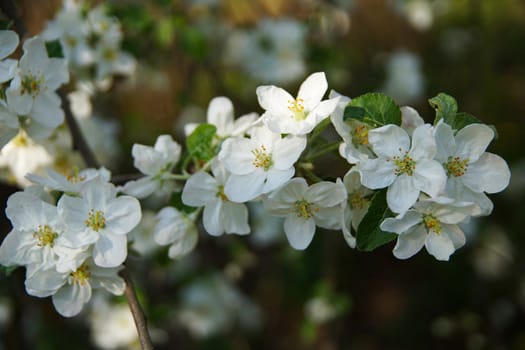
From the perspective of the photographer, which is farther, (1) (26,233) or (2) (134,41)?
(2) (134,41)

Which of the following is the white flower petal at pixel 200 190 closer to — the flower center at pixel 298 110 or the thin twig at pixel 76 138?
the flower center at pixel 298 110

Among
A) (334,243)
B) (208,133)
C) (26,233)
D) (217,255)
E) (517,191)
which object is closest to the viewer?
(26,233)

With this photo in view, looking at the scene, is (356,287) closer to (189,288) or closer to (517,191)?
(517,191)

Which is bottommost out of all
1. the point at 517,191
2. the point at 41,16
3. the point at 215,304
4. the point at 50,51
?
the point at 517,191

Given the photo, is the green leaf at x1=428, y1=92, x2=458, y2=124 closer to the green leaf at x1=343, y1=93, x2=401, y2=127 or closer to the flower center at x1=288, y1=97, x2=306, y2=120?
the green leaf at x1=343, y1=93, x2=401, y2=127

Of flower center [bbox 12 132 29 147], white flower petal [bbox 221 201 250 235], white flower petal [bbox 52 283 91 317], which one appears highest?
white flower petal [bbox 221 201 250 235]

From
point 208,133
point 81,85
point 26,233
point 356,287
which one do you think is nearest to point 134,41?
point 81,85

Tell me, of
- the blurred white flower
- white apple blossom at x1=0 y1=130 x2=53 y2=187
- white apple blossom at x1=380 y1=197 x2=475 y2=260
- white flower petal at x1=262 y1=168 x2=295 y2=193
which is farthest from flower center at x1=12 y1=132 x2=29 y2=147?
the blurred white flower
